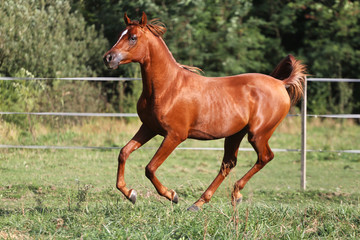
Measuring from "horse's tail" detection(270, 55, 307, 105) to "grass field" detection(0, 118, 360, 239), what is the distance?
1.27m

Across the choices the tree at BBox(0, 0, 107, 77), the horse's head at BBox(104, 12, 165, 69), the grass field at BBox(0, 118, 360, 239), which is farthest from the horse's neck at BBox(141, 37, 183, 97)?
the tree at BBox(0, 0, 107, 77)

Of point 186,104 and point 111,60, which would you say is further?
point 186,104

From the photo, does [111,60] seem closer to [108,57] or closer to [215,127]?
[108,57]

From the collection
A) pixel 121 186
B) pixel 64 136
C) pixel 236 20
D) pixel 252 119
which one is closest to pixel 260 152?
pixel 252 119

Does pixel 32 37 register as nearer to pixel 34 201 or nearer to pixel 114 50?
pixel 34 201

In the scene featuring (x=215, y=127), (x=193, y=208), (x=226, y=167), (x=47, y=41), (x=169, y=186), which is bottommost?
(x=169, y=186)

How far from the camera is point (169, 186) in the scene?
7.71 metres

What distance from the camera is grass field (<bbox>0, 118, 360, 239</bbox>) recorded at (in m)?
4.77

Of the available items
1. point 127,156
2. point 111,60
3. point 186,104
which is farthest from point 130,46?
point 127,156

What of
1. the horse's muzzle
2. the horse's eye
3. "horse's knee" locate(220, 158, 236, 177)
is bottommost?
"horse's knee" locate(220, 158, 236, 177)

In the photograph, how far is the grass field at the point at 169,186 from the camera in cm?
477

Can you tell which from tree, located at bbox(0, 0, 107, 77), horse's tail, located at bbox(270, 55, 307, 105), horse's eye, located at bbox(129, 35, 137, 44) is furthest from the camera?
tree, located at bbox(0, 0, 107, 77)

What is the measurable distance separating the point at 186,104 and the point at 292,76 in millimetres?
1520

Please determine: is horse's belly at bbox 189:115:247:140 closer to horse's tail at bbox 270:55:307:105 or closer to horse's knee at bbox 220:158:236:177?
horse's knee at bbox 220:158:236:177
